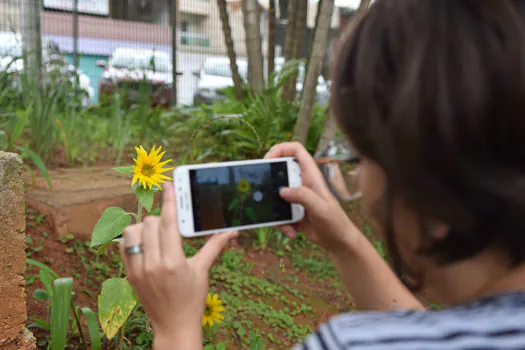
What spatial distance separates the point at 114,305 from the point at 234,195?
518 mm

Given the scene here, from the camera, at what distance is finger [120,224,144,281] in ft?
2.48

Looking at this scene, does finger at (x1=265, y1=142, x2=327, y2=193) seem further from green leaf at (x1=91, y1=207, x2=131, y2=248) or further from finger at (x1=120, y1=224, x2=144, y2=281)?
green leaf at (x1=91, y1=207, x2=131, y2=248)

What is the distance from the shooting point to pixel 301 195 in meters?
0.86

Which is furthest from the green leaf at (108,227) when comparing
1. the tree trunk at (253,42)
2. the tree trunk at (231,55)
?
the tree trunk at (231,55)

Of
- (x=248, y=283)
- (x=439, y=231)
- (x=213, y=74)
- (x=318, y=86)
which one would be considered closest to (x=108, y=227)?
(x=439, y=231)

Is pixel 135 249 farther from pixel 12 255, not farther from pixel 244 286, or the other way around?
pixel 244 286

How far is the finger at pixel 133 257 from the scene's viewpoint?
2.48 ft

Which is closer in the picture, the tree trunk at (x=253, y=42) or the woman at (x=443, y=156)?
the woman at (x=443, y=156)

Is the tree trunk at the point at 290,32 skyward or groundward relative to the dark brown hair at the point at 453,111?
skyward

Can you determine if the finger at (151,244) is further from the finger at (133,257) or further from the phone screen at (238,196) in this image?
the phone screen at (238,196)

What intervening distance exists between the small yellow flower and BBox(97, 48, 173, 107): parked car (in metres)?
2.80

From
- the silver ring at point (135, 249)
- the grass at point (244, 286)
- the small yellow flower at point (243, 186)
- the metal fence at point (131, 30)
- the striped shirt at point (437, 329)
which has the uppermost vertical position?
the metal fence at point (131, 30)

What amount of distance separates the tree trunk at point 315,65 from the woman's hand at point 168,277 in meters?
2.05

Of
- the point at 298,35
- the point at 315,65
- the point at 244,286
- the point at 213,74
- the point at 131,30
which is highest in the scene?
the point at 131,30
